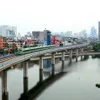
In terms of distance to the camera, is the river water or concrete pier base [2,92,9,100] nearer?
concrete pier base [2,92,9,100]

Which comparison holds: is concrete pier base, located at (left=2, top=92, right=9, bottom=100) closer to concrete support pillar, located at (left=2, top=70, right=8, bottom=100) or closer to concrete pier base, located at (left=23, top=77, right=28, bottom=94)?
concrete support pillar, located at (left=2, top=70, right=8, bottom=100)

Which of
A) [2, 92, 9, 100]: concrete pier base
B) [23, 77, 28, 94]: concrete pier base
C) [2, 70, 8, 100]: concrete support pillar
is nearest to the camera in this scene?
[2, 92, 9, 100]: concrete pier base

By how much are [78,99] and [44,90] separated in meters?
3.99

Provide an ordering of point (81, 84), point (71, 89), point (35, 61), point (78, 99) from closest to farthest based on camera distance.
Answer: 1. point (78, 99)
2. point (71, 89)
3. point (81, 84)
4. point (35, 61)

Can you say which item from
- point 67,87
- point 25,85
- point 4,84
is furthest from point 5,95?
point 67,87

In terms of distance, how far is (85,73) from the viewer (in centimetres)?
2767

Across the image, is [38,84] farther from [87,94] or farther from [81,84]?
[87,94]

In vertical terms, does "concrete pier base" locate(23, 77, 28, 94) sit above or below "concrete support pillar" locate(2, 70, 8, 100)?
below

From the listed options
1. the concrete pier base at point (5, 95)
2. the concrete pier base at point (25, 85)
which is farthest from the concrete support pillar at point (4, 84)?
the concrete pier base at point (25, 85)

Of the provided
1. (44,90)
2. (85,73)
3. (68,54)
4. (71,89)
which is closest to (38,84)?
(44,90)

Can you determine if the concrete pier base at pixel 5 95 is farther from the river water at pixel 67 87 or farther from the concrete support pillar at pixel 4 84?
the river water at pixel 67 87

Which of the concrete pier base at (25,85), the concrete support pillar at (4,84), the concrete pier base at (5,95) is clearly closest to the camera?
the concrete pier base at (5,95)

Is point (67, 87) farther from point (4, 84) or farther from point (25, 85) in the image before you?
point (4, 84)

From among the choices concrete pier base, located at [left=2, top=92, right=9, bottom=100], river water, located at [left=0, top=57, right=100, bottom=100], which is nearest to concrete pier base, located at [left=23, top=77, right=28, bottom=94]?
river water, located at [left=0, top=57, right=100, bottom=100]
